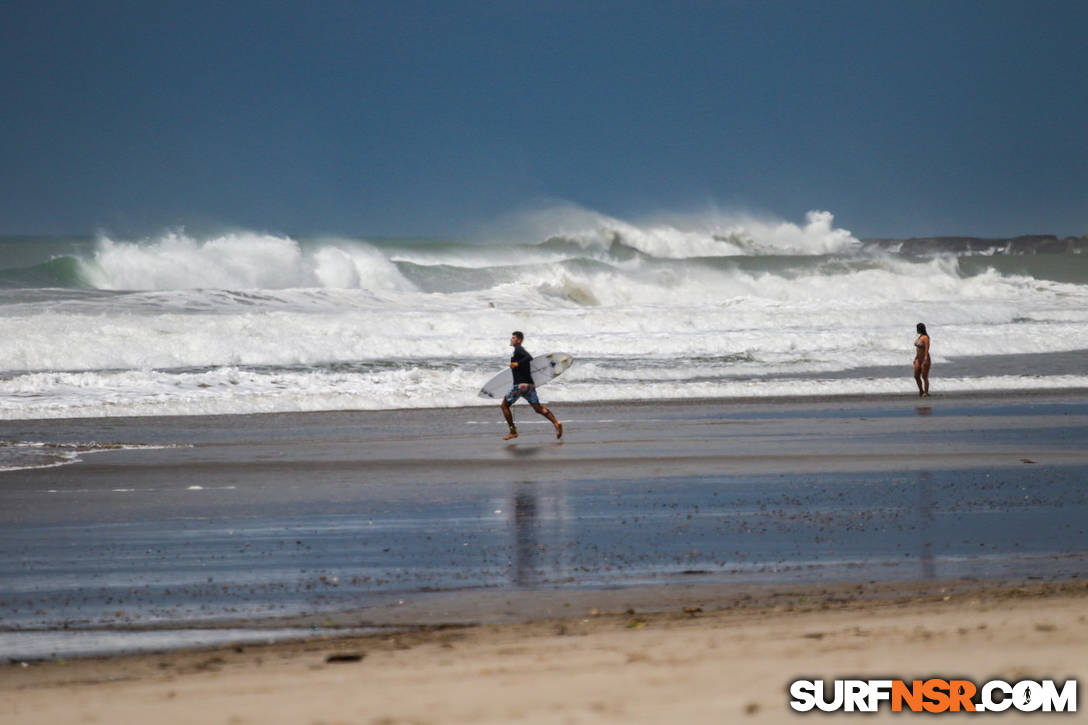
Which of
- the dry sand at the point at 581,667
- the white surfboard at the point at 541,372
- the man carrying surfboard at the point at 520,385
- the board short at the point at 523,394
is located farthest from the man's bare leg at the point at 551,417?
the dry sand at the point at 581,667

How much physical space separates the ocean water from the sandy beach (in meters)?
8.51

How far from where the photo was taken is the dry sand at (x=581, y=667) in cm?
391

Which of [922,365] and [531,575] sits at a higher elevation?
[922,365]

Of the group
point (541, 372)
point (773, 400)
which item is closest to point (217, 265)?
point (541, 372)

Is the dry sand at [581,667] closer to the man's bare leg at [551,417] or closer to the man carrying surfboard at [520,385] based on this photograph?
the man's bare leg at [551,417]

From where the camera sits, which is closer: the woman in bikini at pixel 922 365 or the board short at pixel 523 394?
the board short at pixel 523 394

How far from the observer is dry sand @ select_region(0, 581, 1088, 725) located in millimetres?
3910

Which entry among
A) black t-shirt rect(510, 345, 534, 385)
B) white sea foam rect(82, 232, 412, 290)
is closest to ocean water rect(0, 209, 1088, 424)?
white sea foam rect(82, 232, 412, 290)

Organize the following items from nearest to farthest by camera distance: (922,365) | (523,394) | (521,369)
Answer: (523,394), (521,369), (922,365)

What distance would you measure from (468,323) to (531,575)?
31984mm

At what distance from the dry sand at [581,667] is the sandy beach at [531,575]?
2cm

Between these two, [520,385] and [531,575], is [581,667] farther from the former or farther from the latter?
[520,385]

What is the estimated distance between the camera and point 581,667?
14.5 ft

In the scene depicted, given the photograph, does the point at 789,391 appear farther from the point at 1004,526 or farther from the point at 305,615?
the point at 305,615
